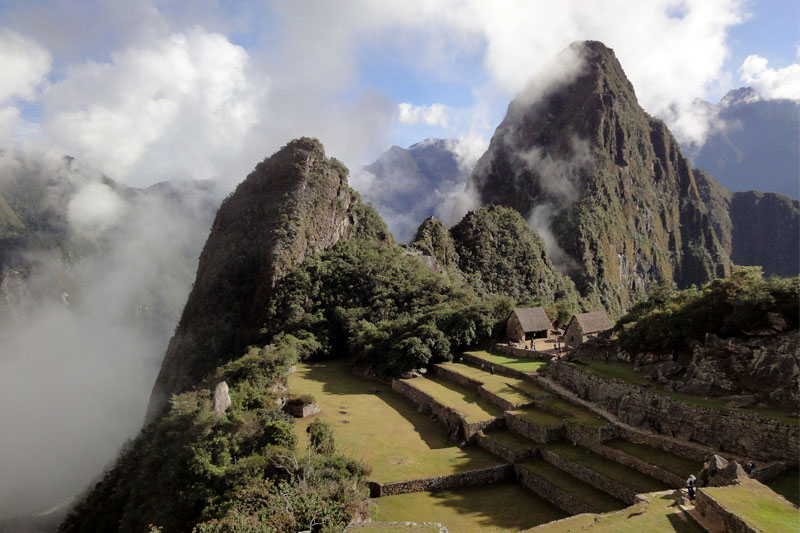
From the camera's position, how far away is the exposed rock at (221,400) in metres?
20.7

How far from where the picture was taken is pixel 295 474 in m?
14.4

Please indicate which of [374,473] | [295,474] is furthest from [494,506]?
[295,474]

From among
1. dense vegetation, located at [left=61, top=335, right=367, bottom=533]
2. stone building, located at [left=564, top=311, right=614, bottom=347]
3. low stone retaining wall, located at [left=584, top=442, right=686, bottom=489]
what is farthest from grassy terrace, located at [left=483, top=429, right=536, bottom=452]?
stone building, located at [left=564, top=311, right=614, bottom=347]

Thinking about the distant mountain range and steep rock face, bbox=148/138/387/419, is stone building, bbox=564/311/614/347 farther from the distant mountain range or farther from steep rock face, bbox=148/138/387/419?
the distant mountain range

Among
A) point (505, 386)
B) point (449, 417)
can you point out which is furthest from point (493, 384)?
point (449, 417)

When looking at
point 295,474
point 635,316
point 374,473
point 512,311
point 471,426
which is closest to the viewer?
point 295,474

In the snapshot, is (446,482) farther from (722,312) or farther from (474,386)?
(722,312)

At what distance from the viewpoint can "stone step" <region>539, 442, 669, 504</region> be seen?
44.4 ft

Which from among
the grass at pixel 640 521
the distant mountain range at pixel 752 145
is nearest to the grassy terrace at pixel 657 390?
the grass at pixel 640 521

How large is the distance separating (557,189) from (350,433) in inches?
3292

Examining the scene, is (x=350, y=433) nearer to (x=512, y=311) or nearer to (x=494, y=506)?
(x=494, y=506)

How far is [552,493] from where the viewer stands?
14977mm

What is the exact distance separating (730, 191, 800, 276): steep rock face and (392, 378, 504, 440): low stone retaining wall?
119 meters

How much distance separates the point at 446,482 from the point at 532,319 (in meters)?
18.5
